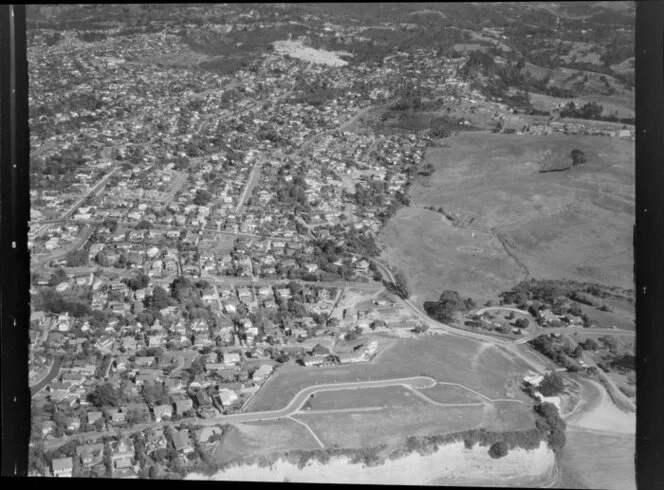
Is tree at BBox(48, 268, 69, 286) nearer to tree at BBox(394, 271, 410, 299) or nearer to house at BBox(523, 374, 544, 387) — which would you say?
tree at BBox(394, 271, 410, 299)

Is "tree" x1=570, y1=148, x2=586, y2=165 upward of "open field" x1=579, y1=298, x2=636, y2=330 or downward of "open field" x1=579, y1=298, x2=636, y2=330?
upward

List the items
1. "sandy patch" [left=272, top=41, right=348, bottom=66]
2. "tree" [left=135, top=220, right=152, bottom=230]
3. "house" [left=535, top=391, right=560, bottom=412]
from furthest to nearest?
"sandy patch" [left=272, top=41, right=348, bottom=66] → "tree" [left=135, top=220, right=152, bottom=230] → "house" [left=535, top=391, right=560, bottom=412]

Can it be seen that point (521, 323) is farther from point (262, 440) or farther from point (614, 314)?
point (262, 440)

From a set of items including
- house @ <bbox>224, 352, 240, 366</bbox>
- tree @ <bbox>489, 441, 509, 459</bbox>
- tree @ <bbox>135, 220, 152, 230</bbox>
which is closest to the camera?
tree @ <bbox>489, 441, 509, 459</bbox>

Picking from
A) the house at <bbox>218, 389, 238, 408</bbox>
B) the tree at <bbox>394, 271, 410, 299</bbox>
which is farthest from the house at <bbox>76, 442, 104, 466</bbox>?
the tree at <bbox>394, 271, 410, 299</bbox>

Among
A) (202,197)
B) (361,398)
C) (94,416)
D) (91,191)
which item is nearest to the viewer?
(94,416)

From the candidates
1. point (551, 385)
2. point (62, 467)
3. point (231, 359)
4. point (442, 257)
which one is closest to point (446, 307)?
point (442, 257)
